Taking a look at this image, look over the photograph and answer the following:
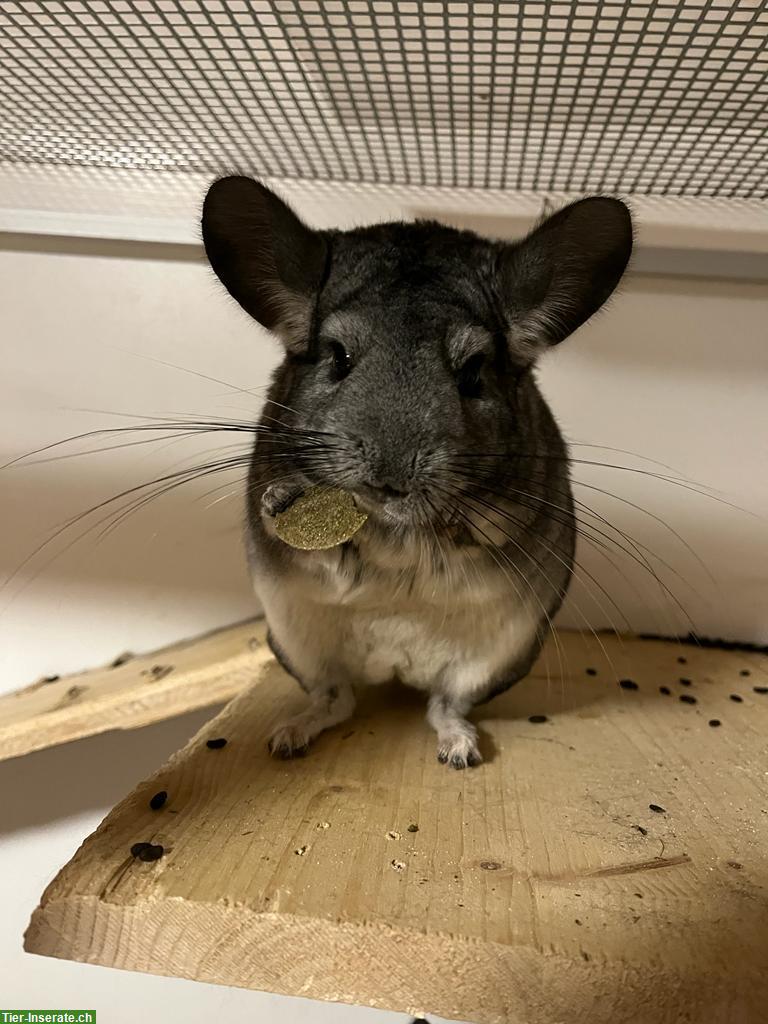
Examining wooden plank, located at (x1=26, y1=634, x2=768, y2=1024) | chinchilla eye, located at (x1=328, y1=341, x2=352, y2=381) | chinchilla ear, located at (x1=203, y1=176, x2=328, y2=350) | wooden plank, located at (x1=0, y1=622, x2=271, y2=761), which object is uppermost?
chinchilla ear, located at (x1=203, y1=176, x2=328, y2=350)

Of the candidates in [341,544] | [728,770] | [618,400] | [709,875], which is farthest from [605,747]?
[618,400]

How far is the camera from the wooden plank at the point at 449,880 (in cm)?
65

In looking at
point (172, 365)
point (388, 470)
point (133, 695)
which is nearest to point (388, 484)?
point (388, 470)

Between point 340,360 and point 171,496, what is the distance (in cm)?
81

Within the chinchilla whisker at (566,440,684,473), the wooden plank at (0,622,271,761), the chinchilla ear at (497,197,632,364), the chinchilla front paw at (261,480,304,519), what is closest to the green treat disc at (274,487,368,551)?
the chinchilla front paw at (261,480,304,519)

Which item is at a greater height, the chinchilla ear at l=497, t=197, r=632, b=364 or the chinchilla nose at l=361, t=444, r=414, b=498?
the chinchilla ear at l=497, t=197, r=632, b=364

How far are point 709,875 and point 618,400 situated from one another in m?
1.12

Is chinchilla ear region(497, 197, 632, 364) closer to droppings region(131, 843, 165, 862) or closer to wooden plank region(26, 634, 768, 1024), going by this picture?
wooden plank region(26, 634, 768, 1024)

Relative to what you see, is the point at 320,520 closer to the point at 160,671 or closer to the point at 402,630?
the point at 402,630

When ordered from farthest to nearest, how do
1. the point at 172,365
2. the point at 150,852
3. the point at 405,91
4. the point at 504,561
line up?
the point at 172,365 < the point at 405,91 < the point at 504,561 < the point at 150,852

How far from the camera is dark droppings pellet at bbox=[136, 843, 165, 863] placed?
762 mm

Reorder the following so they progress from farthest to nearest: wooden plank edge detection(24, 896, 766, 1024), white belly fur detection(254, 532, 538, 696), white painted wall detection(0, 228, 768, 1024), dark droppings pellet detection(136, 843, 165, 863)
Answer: white painted wall detection(0, 228, 768, 1024), white belly fur detection(254, 532, 538, 696), dark droppings pellet detection(136, 843, 165, 863), wooden plank edge detection(24, 896, 766, 1024)

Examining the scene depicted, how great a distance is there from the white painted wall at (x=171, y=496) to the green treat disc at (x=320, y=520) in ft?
2.37

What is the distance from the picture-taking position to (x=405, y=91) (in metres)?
1.20
